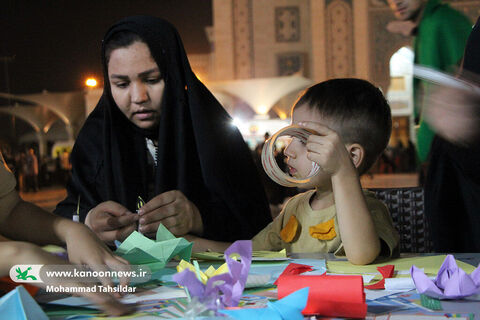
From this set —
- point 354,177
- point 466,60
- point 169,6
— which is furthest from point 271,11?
point 354,177

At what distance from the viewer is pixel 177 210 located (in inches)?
38.8

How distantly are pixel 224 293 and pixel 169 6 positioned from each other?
6.58m

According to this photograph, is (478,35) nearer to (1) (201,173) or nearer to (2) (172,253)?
(1) (201,173)

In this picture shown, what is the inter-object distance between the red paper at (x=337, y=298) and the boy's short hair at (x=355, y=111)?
1.57ft

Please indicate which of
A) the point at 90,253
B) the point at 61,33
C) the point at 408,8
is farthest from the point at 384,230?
the point at 61,33

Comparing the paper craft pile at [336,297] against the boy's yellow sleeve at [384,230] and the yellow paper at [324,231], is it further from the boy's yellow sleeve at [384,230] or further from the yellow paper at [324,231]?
the yellow paper at [324,231]

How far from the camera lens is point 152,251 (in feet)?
2.18

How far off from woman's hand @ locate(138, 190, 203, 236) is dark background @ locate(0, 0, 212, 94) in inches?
186

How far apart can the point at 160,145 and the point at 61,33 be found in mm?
5652

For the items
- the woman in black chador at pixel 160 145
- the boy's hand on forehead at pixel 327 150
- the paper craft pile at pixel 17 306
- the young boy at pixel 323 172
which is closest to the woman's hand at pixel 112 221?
the young boy at pixel 323 172

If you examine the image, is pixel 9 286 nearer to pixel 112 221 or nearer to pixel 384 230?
pixel 112 221

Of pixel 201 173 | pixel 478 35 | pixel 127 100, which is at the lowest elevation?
pixel 201 173

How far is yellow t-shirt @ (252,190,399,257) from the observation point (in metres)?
0.84

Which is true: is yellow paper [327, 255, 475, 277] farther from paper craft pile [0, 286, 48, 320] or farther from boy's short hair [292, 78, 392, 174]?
paper craft pile [0, 286, 48, 320]
